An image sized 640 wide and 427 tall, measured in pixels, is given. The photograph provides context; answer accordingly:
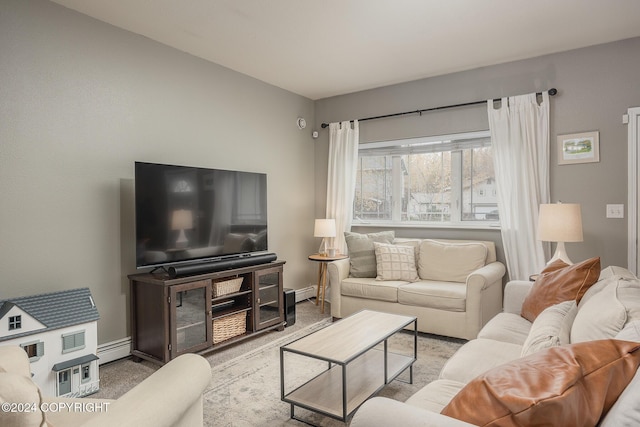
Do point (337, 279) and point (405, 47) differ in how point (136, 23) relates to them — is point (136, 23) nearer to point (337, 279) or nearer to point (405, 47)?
point (405, 47)

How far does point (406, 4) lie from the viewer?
2854 millimetres

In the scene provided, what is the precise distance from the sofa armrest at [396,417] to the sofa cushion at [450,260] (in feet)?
9.91

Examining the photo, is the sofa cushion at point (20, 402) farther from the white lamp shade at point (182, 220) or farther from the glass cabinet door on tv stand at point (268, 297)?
the glass cabinet door on tv stand at point (268, 297)

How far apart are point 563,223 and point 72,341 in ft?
12.5

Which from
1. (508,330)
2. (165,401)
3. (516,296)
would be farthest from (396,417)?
(516,296)

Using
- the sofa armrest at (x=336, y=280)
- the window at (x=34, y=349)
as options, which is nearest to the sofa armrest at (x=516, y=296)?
the sofa armrest at (x=336, y=280)

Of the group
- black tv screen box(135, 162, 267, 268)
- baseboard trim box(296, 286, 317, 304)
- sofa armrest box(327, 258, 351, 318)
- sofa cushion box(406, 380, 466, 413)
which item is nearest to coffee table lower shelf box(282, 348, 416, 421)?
sofa cushion box(406, 380, 466, 413)

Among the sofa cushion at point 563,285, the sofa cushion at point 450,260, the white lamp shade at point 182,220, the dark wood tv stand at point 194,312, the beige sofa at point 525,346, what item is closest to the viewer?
the beige sofa at point 525,346

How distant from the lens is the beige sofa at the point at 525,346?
1073mm

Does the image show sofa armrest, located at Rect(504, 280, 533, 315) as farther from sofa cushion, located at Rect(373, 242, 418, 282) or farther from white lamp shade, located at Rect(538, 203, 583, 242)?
sofa cushion, located at Rect(373, 242, 418, 282)

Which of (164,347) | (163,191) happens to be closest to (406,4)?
(163,191)

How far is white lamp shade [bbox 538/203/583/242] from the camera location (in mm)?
3318

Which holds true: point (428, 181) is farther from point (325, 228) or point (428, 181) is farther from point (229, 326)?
point (229, 326)

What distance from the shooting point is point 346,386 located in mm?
2207
